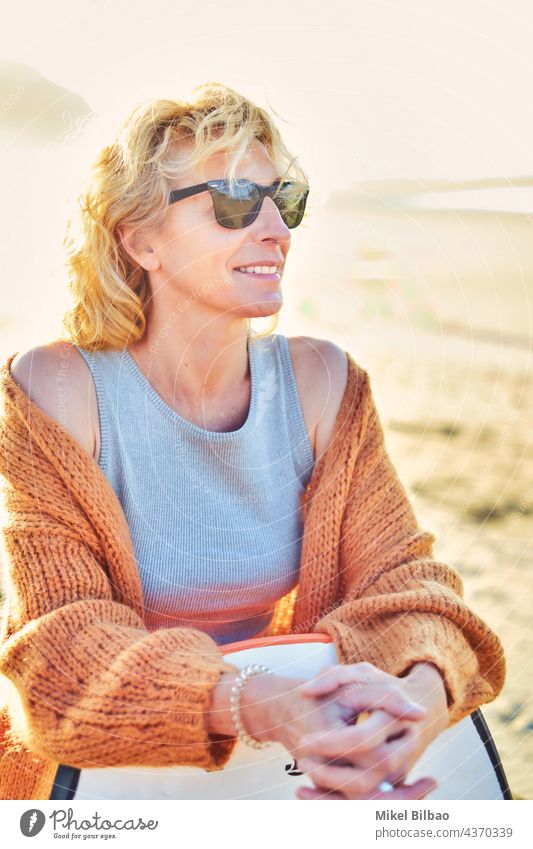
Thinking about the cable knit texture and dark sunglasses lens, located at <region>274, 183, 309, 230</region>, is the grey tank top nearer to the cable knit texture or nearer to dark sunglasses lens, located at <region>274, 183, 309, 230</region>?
the cable knit texture

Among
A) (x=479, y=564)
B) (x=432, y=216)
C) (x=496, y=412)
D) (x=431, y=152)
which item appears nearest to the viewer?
(x=431, y=152)

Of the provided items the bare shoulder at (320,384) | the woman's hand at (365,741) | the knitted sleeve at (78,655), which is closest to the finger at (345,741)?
the woman's hand at (365,741)

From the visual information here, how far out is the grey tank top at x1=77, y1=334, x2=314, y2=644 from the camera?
1.32 meters

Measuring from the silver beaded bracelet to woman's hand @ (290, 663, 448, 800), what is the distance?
0.06 metres

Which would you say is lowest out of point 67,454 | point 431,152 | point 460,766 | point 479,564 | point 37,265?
point 479,564

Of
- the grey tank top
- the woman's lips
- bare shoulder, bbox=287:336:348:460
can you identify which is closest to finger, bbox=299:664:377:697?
the grey tank top

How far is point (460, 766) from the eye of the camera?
1234mm

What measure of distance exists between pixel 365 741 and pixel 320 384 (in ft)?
1.87

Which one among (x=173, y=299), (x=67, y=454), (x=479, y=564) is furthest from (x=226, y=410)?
(x=479, y=564)

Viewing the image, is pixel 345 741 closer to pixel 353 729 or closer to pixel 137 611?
pixel 353 729

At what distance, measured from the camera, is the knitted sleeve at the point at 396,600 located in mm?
1188

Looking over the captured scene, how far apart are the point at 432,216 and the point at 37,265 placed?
783 mm

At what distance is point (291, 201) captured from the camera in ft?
4.46
